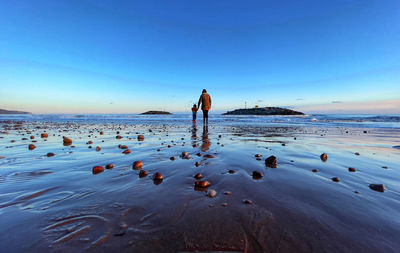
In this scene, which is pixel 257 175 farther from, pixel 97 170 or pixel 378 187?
pixel 97 170

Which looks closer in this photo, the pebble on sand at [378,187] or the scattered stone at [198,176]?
the pebble on sand at [378,187]

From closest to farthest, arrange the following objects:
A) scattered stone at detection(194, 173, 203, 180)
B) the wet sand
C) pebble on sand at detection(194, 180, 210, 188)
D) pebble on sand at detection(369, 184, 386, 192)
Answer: the wet sand < pebble on sand at detection(369, 184, 386, 192) < pebble on sand at detection(194, 180, 210, 188) < scattered stone at detection(194, 173, 203, 180)

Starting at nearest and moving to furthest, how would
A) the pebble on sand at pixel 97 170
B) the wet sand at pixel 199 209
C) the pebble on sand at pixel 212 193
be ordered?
the wet sand at pixel 199 209 < the pebble on sand at pixel 212 193 < the pebble on sand at pixel 97 170

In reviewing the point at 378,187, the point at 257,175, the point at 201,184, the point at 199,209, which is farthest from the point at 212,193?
the point at 378,187

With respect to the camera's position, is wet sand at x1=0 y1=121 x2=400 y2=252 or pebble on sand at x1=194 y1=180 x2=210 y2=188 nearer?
wet sand at x1=0 y1=121 x2=400 y2=252

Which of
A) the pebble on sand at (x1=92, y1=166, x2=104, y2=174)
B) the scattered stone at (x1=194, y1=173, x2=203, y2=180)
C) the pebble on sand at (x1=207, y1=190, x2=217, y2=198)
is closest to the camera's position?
the pebble on sand at (x1=207, y1=190, x2=217, y2=198)

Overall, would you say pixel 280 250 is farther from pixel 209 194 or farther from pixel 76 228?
pixel 76 228

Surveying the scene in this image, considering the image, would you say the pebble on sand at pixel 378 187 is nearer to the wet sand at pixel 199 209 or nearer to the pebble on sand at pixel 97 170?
the wet sand at pixel 199 209

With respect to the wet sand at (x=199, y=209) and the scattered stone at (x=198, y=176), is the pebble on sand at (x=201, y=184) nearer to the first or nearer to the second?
the wet sand at (x=199, y=209)

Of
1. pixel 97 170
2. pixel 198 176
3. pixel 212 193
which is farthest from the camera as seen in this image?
pixel 97 170

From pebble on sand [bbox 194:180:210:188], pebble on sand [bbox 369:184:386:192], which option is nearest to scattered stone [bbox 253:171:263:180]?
pebble on sand [bbox 194:180:210:188]

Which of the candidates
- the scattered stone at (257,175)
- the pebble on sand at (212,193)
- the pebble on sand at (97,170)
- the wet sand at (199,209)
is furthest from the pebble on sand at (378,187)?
the pebble on sand at (97,170)

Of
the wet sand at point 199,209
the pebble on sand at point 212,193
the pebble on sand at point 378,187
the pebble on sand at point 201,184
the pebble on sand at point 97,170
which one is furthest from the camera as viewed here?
the pebble on sand at point 97,170

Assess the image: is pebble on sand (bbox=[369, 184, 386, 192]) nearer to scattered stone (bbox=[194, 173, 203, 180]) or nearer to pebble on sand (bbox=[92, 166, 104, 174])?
scattered stone (bbox=[194, 173, 203, 180])
